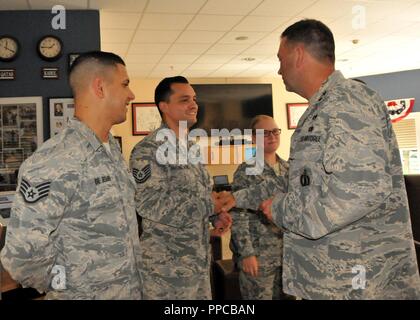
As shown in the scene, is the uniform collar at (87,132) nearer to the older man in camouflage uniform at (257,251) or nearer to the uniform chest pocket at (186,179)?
the uniform chest pocket at (186,179)

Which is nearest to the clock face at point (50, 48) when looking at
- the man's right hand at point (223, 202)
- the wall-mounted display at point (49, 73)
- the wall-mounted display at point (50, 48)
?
the wall-mounted display at point (50, 48)

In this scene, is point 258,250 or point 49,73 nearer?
point 258,250

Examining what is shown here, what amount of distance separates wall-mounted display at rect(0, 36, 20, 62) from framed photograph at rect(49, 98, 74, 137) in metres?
0.53

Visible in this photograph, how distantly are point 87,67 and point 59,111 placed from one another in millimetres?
2503

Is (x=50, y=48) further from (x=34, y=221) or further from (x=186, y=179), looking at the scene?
(x=34, y=221)

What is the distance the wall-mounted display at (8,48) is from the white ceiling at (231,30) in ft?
0.92

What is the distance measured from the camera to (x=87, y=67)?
1.47 meters

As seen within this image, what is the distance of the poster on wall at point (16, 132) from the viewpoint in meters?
3.74

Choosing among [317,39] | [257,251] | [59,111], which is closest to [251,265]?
[257,251]

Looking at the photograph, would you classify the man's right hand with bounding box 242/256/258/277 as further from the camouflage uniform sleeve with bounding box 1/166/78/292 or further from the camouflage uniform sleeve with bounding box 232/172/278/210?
the camouflage uniform sleeve with bounding box 1/166/78/292

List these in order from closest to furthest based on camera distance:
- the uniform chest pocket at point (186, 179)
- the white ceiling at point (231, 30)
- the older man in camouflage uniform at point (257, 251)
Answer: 1. the uniform chest pocket at point (186, 179)
2. the older man in camouflage uniform at point (257, 251)
3. the white ceiling at point (231, 30)

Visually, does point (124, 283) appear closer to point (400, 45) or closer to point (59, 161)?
point (59, 161)

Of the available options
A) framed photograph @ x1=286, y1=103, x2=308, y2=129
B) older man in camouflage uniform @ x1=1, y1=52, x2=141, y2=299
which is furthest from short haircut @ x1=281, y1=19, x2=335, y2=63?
framed photograph @ x1=286, y1=103, x2=308, y2=129

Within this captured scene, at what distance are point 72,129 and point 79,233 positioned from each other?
0.35 meters
